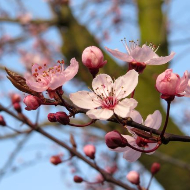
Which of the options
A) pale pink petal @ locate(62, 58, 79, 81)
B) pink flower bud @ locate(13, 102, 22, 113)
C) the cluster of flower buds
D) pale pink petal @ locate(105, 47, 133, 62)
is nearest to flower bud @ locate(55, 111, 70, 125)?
the cluster of flower buds

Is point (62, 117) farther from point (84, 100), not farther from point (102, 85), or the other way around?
point (102, 85)

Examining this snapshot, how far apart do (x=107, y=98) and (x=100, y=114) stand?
0.14 metres

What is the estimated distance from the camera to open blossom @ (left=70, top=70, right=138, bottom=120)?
2.36 ft

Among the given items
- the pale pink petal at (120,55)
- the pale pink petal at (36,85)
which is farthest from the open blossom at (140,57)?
the pale pink petal at (36,85)

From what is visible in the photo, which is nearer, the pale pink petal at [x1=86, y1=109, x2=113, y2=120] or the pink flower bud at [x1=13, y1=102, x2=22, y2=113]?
the pale pink petal at [x1=86, y1=109, x2=113, y2=120]

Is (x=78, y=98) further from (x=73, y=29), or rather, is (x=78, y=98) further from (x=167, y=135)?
(x=73, y=29)

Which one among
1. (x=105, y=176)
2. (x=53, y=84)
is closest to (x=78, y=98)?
(x=53, y=84)

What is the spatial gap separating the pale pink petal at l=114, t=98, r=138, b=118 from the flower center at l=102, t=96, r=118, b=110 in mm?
45

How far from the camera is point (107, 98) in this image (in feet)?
2.77

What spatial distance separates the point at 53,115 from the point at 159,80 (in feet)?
0.96

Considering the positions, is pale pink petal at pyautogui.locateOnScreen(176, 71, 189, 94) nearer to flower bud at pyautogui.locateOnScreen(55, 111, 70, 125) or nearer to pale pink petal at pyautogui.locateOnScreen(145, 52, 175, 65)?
pale pink petal at pyautogui.locateOnScreen(145, 52, 175, 65)

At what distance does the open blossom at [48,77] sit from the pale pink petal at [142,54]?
0.19 m

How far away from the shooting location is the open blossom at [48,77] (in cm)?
74

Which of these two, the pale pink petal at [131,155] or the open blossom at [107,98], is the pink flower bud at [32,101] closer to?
the open blossom at [107,98]
